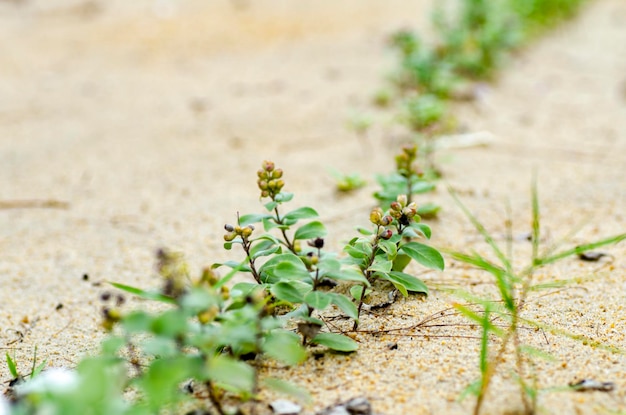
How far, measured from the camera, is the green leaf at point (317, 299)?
1.40 metres

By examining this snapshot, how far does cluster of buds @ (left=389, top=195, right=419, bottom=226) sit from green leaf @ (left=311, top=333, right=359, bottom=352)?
0.33 metres

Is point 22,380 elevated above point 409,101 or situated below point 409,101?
below

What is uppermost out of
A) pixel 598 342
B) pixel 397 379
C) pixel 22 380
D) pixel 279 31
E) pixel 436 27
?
pixel 279 31

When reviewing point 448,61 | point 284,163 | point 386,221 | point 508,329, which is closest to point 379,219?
point 386,221

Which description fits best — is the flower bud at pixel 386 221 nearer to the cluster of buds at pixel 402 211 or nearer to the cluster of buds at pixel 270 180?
the cluster of buds at pixel 402 211

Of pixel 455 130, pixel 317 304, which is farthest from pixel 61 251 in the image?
pixel 455 130

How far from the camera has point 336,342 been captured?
4.99ft

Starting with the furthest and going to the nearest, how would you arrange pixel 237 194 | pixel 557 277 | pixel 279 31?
pixel 279 31 < pixel 237 194 < pixel 557 277

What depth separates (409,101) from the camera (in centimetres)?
334

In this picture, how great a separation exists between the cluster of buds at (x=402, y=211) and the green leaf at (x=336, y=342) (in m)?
0.33

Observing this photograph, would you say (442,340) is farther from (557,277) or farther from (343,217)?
(343,217)

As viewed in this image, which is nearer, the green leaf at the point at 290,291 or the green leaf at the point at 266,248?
the green leaf at the point at 290,291

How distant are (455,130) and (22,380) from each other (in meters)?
2.66

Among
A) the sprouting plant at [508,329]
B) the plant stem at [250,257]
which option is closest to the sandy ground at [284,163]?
the sprouting plant at [508,329]
